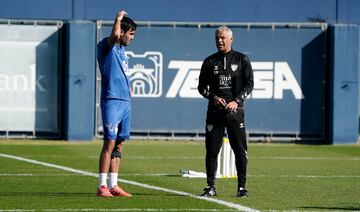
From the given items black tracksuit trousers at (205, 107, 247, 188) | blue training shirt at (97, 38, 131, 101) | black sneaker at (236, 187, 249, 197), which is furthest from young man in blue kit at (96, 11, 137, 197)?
black sneaker at (236, 187, 249, 197)

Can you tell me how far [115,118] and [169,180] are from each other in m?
2.98

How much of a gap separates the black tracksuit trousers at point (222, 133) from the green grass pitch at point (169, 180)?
36 cm

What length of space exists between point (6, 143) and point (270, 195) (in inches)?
565

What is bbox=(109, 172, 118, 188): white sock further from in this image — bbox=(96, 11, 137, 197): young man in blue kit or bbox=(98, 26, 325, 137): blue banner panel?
bbox=(98, 26, 325, 137): blue banner panel

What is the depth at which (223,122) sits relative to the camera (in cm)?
1335

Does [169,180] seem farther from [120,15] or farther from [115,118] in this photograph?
[120,15]

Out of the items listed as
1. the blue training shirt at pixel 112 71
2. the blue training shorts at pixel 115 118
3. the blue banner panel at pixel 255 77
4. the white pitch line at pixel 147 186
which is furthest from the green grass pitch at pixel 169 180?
the blue banner panel at pixel 255 77

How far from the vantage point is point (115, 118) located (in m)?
13.0

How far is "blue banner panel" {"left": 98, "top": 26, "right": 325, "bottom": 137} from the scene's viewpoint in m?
→ 28.5

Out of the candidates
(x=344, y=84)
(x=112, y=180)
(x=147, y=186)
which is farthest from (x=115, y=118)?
(x=344, y=84)

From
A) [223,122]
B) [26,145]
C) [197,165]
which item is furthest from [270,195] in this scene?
[26,145]

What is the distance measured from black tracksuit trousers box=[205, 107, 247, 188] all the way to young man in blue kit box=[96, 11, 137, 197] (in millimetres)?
1028

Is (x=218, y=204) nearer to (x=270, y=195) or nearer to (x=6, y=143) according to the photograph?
(x=270, y=195)

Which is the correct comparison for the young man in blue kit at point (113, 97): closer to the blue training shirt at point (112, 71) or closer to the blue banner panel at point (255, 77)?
the blue training shirt at point (112, 71)
